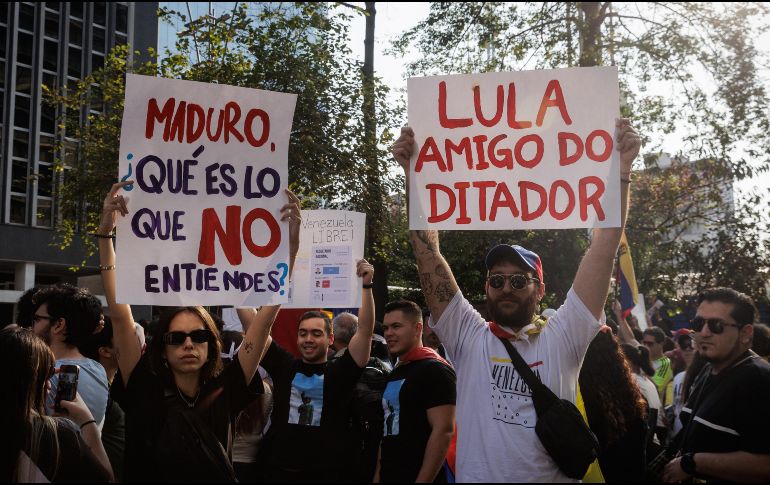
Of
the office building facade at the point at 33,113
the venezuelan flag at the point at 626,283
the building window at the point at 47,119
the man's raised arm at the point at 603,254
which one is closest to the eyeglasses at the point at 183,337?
the man's raised arm at the point at 603,254

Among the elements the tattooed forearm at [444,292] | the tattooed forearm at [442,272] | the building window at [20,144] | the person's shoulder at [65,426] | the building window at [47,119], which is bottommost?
the person's shoulder at [65,426]

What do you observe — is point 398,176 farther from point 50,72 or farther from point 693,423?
point 50,72

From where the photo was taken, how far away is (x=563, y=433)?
10.00ft

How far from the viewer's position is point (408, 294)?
17969 mm

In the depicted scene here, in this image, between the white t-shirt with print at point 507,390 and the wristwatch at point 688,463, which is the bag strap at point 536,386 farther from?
the wristwatch at point 688,463

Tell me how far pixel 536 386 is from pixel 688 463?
37.2 inches

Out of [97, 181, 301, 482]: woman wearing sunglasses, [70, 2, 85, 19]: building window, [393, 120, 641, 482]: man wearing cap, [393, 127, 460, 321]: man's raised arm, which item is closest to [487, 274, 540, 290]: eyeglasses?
[393, 120, 641, 482]: man wearing cap

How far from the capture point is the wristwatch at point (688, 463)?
Result: 354cm

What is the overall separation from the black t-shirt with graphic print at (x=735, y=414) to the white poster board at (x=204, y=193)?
80.4 inches

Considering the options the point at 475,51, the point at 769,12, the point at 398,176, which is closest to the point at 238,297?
the point at 398,176

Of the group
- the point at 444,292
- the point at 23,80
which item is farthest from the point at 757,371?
the point at 23,80

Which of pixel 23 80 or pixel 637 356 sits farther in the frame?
pixel 23 80

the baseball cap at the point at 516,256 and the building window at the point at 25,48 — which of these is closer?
the baseball cap at the point at 516,256

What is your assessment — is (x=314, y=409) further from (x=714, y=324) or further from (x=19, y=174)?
(x=19, y=174)
